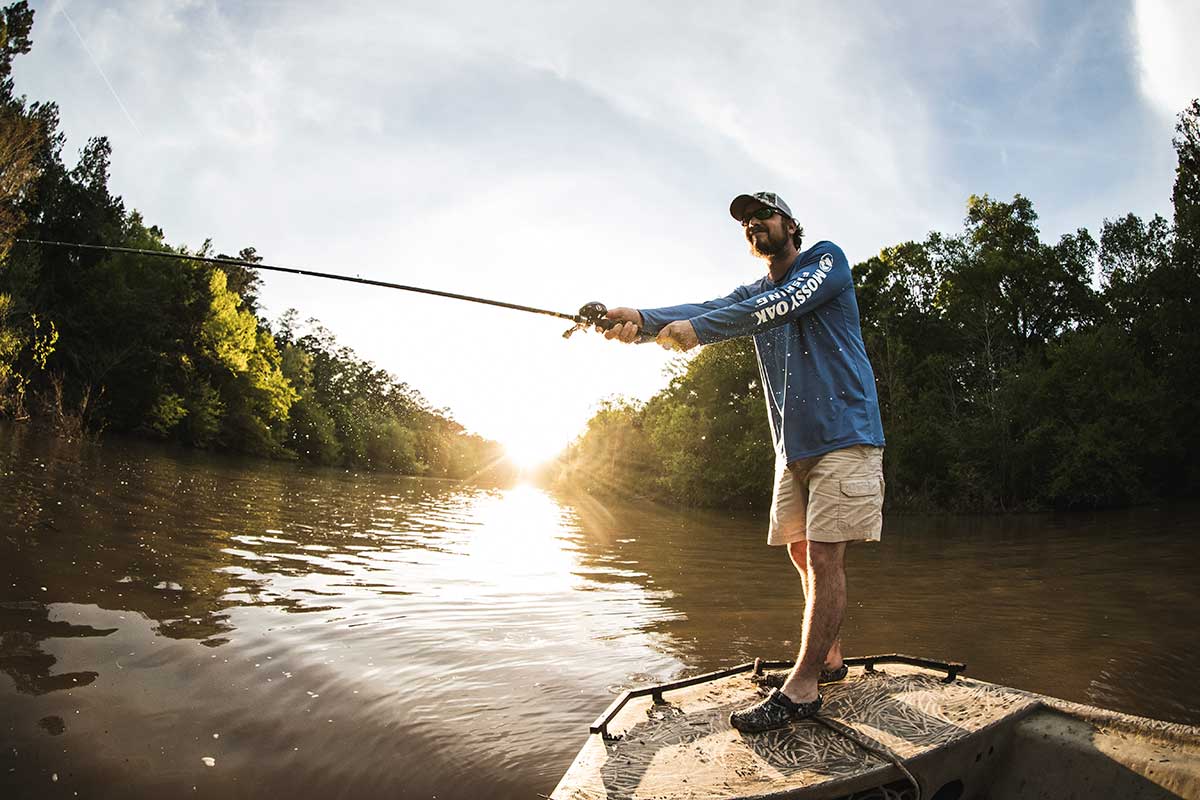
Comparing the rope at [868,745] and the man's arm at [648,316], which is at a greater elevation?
the man's arm at [648,316]

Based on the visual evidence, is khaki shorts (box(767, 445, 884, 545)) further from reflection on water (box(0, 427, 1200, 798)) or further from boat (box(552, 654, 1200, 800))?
reflection on water (box(0, 427, 1200, 798))

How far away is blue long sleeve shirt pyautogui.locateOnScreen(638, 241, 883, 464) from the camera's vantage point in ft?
10.9

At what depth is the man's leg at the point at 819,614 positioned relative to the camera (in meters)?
2.97

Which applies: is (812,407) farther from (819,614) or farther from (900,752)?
(900,752)

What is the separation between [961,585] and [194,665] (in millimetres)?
8497

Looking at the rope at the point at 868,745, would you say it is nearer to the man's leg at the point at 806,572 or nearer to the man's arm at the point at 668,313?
the man's leg at the point at 806,572

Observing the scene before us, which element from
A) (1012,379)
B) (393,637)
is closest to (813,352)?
(393,637)

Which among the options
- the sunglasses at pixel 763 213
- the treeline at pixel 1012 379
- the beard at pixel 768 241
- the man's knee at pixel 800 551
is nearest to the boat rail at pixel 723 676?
the man's knee at pixel 800 551

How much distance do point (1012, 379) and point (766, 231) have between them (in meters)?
32.2

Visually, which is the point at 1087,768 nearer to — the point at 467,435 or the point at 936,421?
the point at 936,421

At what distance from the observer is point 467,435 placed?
114000 millimetres

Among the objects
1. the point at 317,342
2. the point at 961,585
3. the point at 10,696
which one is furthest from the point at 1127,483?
the point at 317,342

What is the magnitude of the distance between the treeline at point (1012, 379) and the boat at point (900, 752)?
102ft

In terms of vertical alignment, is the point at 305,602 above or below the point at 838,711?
below
